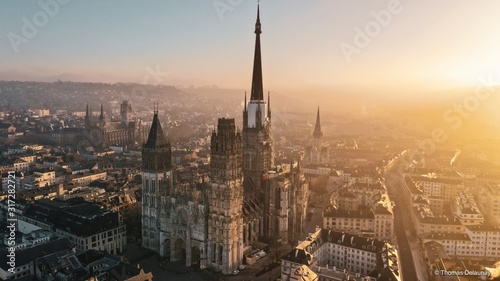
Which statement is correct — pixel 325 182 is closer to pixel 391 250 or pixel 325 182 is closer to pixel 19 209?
pixel 391 250

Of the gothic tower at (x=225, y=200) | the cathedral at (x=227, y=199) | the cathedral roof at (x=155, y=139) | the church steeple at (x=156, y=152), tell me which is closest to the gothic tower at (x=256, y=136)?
the cathedral at (x=227, y=199)

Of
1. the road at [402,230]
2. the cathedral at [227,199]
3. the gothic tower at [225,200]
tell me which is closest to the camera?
the gothic tower at [225,200]

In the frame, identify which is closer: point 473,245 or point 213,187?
point 213,187

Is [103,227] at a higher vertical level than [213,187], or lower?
lower

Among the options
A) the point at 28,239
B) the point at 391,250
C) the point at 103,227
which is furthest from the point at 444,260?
the point at 28,239

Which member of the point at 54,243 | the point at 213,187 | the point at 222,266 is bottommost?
the point at 222,266

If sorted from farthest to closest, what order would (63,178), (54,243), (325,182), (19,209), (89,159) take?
(89,159)
(325,182)
(63,178)
(19,209)
(54,243)

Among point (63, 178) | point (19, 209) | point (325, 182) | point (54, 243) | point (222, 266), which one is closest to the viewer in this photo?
point (54, 243)

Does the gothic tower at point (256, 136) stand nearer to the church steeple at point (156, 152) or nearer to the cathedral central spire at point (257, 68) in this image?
the cathedral central spire at point (257, 68)
